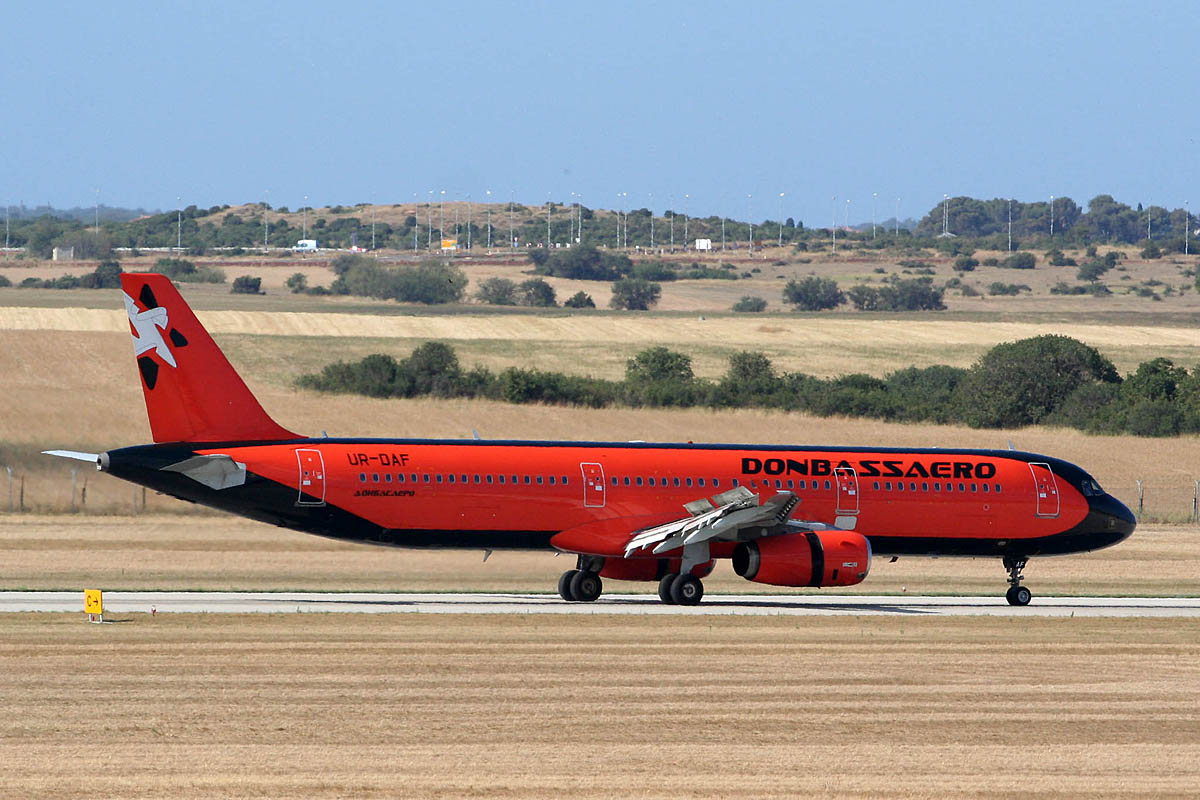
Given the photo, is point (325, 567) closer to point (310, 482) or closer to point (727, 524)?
point (310, 482)

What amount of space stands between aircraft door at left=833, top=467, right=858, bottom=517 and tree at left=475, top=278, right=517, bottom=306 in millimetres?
88035

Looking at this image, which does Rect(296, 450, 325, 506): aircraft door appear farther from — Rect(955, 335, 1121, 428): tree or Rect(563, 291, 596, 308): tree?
Rect(563, 291, 596, 308): tree

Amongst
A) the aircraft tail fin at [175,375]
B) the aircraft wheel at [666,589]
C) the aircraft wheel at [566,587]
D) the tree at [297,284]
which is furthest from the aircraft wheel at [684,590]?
the tree at [297,284]

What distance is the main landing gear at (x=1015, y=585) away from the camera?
3741 centimetres

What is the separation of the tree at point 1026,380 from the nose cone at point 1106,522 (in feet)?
121

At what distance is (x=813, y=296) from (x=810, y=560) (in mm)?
106890

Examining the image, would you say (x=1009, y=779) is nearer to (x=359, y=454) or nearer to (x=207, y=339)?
(x=359, y=454)

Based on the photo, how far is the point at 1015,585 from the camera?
37906 mm

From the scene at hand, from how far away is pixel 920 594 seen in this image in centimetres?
4012

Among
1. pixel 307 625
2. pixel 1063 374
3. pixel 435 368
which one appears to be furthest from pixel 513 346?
pixel 307 625

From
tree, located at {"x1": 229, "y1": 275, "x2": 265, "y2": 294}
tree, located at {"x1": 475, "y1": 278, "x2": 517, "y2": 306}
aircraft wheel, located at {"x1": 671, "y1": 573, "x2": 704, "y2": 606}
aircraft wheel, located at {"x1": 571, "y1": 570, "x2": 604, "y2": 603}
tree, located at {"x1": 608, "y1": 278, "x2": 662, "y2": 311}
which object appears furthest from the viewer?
tree, located at {"x1": 608, "y1": 278, "x2": 662, "y2": 311}

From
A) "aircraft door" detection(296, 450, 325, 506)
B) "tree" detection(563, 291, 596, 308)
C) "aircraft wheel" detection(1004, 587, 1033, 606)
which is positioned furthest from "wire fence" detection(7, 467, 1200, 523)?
"tree" detection(563, 291, 596, 308)

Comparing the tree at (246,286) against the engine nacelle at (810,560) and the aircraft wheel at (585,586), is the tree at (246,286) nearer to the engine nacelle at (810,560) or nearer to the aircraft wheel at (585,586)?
the aircraft wheel at (585,586)

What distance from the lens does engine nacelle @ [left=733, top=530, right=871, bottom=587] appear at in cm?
3397
